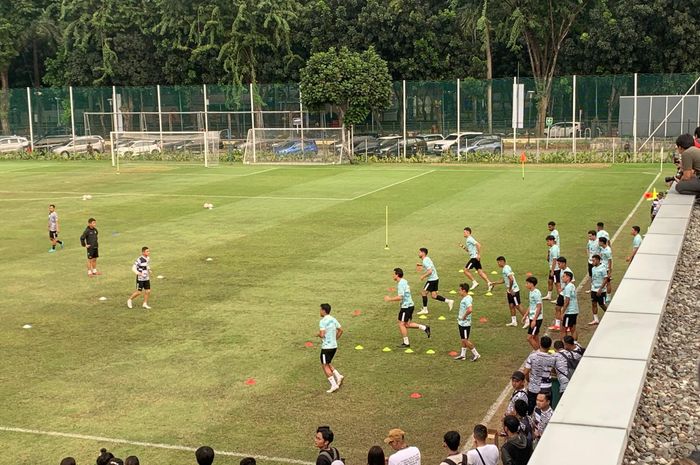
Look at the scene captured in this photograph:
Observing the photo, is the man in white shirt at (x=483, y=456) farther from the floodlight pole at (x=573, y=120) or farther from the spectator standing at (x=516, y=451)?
the floodlight pole at (x=573, y=120)

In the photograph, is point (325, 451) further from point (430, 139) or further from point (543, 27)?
point (543, 27)

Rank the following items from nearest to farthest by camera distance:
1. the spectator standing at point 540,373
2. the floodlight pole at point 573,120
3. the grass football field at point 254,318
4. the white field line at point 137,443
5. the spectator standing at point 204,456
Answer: the spectator standing at point 204,456 → the white field line at point 137,443 → the spectator standing at point 540,373 → the grass football field at point 254,318 → the floodlight pole at point 573,120

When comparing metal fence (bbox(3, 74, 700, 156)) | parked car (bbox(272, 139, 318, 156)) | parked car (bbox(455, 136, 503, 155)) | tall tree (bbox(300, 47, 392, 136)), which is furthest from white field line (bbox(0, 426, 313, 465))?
parked car (bbox(455, 136, 503, 155))

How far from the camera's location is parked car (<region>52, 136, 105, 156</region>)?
63.9m

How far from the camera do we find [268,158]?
5738 centimetres

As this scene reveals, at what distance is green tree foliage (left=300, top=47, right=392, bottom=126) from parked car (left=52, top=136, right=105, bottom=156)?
16990 millimetres

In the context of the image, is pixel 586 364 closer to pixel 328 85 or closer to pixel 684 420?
pixel 684 420

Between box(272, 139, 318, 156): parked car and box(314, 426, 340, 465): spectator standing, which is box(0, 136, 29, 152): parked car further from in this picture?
box(314, 426, 340, 465): spectator standing

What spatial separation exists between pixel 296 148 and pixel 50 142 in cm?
2181

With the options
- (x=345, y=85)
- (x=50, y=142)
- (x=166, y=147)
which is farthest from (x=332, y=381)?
(x=50, y=142)

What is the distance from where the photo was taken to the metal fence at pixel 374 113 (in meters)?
55.9

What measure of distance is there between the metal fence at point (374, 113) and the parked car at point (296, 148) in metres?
3.40

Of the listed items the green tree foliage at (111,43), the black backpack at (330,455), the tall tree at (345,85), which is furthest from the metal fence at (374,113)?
the black backpack at (330,455)

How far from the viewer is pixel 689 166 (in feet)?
65.0
